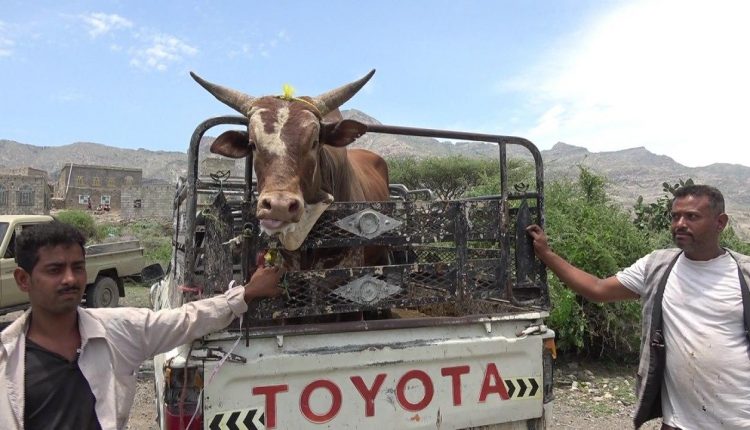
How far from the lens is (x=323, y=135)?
362 cm

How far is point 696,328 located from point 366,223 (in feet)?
5.57

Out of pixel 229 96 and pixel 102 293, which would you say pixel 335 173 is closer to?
pixel 229 96

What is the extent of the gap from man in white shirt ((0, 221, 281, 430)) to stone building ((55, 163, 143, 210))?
1986 inches

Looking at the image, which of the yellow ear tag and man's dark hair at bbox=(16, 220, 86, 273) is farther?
the yellow ear tag

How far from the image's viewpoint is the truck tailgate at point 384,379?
257 cm

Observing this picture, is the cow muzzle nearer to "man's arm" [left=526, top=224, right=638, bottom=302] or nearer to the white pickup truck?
the white pickup truck

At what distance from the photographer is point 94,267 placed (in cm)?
1073

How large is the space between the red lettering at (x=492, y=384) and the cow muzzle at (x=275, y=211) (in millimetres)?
1275

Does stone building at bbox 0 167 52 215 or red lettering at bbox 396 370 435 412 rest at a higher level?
stone building at bbox 0 167 52 215

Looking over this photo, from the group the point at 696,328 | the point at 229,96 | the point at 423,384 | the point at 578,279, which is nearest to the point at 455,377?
the point at 423,384

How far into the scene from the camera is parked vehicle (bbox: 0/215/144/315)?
9219mm

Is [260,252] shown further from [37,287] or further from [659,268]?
[659,268]

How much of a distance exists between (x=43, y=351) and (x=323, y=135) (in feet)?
6.61

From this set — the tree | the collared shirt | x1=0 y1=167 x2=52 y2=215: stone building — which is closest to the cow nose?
the collared shirt
